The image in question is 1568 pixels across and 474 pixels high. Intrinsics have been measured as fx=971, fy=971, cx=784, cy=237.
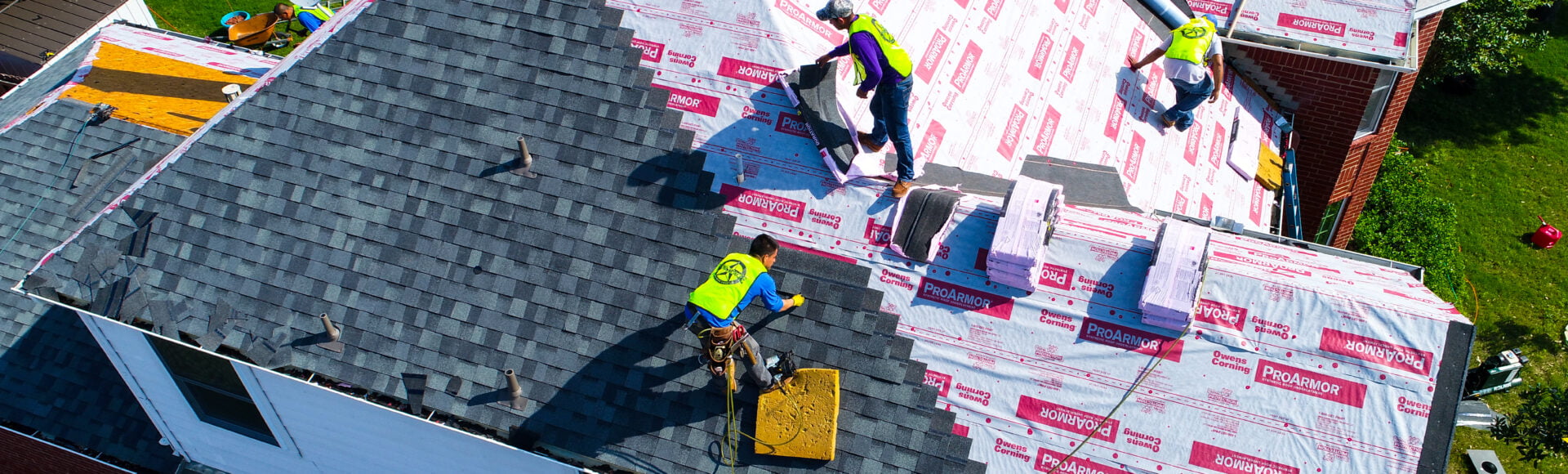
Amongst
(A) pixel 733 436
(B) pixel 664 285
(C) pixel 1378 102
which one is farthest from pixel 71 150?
(C) pixel 1378 102

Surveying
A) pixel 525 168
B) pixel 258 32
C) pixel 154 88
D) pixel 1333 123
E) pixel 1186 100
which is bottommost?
pixel 154 88

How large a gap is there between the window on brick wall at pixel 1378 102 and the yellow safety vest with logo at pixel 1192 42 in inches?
166

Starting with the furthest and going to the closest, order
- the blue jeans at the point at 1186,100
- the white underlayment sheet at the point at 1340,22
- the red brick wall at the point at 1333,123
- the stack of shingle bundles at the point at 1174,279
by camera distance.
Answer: the red brick wall at the point at 1333,123 < the white underlayment sheet at the point at 1340,22 < the blue jeans at the point at 1186,100 < the stack of shingle bundles at the point at 1174,279

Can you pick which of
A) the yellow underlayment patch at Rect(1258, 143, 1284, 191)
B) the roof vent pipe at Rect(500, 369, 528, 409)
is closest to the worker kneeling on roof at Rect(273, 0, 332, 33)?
the roof vent pipe at Rect(500, 369, 528, 409)

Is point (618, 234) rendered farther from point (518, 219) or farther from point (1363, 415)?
point (1363, 415)

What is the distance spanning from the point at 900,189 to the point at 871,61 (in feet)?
5.02

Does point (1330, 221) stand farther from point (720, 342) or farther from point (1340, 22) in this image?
point (720, 342)

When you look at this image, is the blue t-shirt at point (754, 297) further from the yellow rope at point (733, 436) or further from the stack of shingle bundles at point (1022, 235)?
the stack of shingle bundles at point (1022, 235)

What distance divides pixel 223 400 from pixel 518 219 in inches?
179

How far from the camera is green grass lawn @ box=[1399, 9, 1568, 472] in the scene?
61.2 ft

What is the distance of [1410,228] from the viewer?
19.7 meters

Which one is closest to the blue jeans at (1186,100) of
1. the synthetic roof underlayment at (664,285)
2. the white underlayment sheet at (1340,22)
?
the white underlayment sheet at (1340,22)

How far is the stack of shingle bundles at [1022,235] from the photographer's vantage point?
32.3ft

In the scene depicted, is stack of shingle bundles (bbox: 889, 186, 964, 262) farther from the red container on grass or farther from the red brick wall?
the red container on grass
